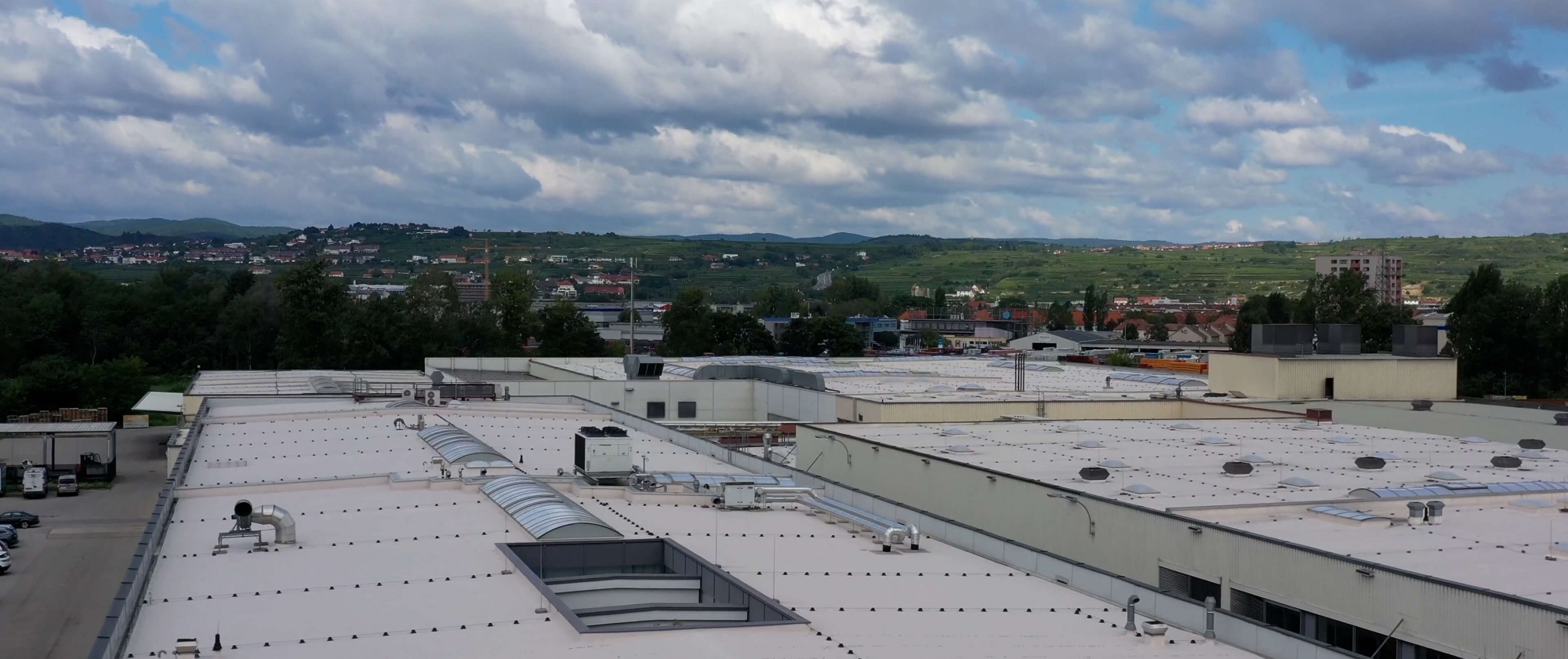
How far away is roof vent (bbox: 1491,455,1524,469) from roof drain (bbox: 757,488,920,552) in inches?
579

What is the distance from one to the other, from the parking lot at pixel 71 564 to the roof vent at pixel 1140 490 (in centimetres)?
2257

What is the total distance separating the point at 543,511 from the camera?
19.7m

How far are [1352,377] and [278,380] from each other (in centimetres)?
4526

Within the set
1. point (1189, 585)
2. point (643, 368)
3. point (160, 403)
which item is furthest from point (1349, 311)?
point (1189, 585)

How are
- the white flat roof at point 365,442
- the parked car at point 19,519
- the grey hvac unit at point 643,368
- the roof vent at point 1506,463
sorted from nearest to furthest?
the white flat roof at point 365,442 → the roof vent at point 1506,463 → the parked car at point 19,519 → the grey hvac unit at point 643,368

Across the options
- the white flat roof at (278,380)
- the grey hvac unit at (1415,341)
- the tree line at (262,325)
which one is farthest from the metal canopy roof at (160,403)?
the grey hvac unit at (1415,341)

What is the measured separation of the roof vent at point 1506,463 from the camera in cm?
2742

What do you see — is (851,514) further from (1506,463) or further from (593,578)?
(1506,463)

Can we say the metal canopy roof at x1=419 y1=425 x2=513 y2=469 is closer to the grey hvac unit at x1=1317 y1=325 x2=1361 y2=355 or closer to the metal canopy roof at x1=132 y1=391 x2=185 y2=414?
the metal canopy roof at x1=132 y1=391 x2=185 y2=414

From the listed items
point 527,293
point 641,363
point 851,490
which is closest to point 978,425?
point 851,490

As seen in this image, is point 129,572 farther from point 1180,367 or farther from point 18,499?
point 1180,367

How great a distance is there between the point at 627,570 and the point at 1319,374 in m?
34.5

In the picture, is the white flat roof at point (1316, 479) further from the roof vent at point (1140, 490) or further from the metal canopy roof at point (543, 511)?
the metal canopy roof at point (543, 511)

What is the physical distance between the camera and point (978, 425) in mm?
37281
